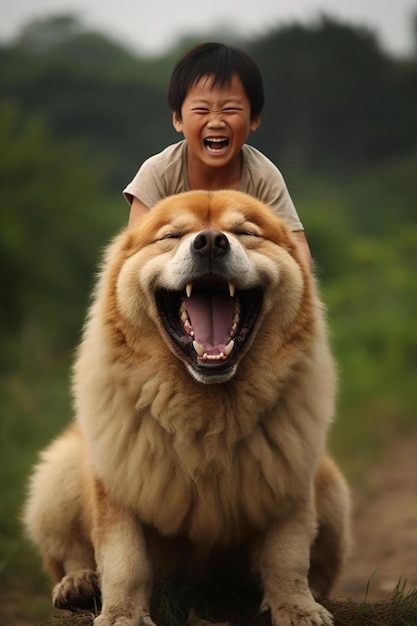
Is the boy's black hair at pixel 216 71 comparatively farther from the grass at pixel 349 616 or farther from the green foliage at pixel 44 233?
the green foliage at pixel 44 233

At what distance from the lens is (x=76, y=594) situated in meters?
4.00

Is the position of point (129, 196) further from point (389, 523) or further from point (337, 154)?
point (337, 154)

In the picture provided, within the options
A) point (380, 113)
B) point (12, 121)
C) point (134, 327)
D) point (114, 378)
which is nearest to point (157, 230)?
point (134, 327)

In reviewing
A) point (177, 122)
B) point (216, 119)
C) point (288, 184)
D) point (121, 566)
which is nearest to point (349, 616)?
point (121, 566)

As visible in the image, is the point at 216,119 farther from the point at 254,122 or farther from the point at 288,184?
the point at 288,184

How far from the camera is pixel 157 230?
381 cm

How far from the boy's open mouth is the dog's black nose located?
761 mm

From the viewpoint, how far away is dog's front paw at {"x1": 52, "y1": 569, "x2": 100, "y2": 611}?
13.1 feet

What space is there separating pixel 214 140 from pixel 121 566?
2.00 meters

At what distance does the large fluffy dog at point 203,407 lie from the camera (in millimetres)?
3637

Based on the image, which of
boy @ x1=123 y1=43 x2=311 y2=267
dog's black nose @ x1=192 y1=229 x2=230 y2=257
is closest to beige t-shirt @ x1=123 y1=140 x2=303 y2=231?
boy @ x1=123 y1=43 x2=311 y2=267

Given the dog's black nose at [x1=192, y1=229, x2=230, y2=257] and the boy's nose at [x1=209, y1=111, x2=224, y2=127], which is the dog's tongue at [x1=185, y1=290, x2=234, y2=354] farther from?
the boy's nose at [x1=209, y1=111, x2=224, y2=127]

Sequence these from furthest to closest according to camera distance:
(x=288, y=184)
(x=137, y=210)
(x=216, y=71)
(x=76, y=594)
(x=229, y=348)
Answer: (x=288, y=184), (x=137, y=210), (x=216, y=71), (x=76, y=594), (x=229, y=348)

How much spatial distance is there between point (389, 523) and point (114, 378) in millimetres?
4202
